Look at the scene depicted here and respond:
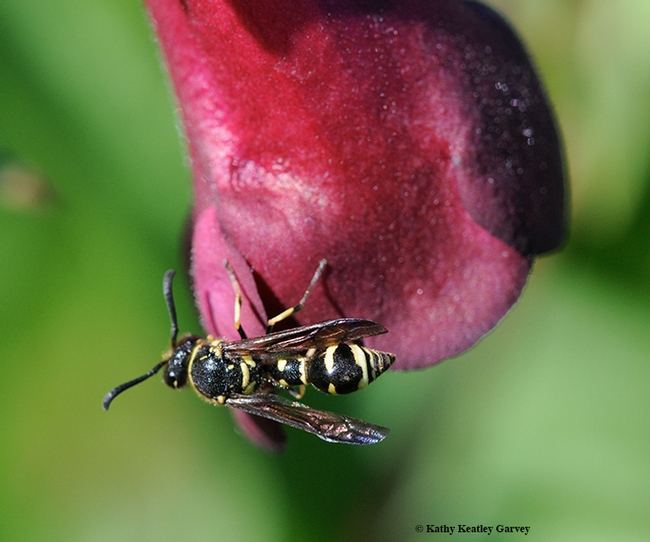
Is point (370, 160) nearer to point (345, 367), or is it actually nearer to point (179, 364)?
point (345, 367)

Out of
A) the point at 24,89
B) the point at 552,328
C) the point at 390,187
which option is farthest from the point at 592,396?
the point at 24,89

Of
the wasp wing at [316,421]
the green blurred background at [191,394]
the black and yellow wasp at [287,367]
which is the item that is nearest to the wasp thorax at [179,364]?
the black and yellow wasp at [287,367]

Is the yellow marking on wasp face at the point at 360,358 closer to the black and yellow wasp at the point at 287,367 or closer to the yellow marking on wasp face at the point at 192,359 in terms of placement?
the black and yellow wasp at the point at 287,367

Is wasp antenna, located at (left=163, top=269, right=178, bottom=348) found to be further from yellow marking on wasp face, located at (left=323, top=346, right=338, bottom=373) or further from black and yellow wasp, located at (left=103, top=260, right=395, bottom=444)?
yellow marking on wasp face, located at (left=323, top=346, right=338, bottom=373)

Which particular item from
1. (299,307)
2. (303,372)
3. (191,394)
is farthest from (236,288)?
(191,394)

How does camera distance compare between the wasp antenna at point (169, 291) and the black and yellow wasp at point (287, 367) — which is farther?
the wasp antenna at point (169, 291)

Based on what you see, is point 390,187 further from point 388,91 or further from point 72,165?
point 72,165
